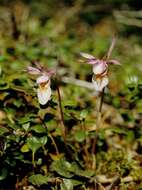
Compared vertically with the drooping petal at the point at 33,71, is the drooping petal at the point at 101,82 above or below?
below

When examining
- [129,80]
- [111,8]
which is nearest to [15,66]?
[129,80]

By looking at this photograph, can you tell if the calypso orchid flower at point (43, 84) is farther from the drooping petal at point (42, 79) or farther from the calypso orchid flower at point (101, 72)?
the calypso orchid flower at point (101, 72)

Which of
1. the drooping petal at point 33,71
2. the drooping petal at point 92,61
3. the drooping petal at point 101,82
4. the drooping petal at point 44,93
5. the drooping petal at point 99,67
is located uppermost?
the drooping petal at point 92,61

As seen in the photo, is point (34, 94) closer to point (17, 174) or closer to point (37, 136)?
point (37, 136)

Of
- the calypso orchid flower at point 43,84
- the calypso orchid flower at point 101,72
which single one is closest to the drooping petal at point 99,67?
the calypso orchid flower at point 101,72

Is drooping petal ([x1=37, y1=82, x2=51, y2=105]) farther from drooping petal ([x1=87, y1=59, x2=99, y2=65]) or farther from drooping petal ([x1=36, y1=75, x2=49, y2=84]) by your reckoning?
drooping petal ([x1=87, y1=59, x2=99, y2=65])

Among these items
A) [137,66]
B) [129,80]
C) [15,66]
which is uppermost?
[129,80]
